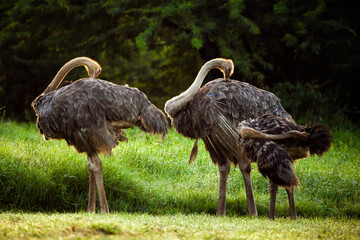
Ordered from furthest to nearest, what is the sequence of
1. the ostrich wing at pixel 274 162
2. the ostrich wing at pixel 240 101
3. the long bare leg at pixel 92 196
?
the ostrich wing at pixel 240 101 → the long bare leg at pixel 92 196 → the ostrich wing at pixel 274 162

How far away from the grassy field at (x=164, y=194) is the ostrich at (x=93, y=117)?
678 millimetres

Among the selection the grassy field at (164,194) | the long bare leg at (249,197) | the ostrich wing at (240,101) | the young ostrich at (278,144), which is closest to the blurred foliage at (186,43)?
the grassy field at (164,194)

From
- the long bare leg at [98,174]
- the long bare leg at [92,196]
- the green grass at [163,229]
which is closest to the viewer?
the green grass at [163,229]

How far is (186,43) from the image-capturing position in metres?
11.7

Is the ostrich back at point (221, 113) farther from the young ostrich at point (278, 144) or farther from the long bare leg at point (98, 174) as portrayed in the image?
the long bare leg at point (98, 174)

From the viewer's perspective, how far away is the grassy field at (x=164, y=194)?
514 centimetres

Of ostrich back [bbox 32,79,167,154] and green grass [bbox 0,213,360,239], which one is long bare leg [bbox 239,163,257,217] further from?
ostrich back [bbox 32,79,167,154]

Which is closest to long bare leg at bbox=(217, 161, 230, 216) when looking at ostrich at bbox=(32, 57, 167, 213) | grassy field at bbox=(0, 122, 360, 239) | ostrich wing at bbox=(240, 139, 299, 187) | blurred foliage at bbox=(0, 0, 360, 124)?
grassy field at bbox=(0, 122, 360, 239)

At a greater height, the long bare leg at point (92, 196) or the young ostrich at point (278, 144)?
the young ostrich at point (278, 144)

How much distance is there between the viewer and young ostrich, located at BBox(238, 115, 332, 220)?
5.62m

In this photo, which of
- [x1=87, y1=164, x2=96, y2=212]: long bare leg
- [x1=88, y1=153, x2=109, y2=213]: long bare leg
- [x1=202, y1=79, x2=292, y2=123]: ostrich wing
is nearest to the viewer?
[x1=88, y1=153, x2=109, y2=213]: long bare leg

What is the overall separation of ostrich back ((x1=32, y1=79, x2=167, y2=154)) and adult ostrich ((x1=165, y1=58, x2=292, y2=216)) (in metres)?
0.44

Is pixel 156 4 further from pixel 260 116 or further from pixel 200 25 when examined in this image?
pixel 260 116

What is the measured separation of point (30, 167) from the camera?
6938 millimetres
